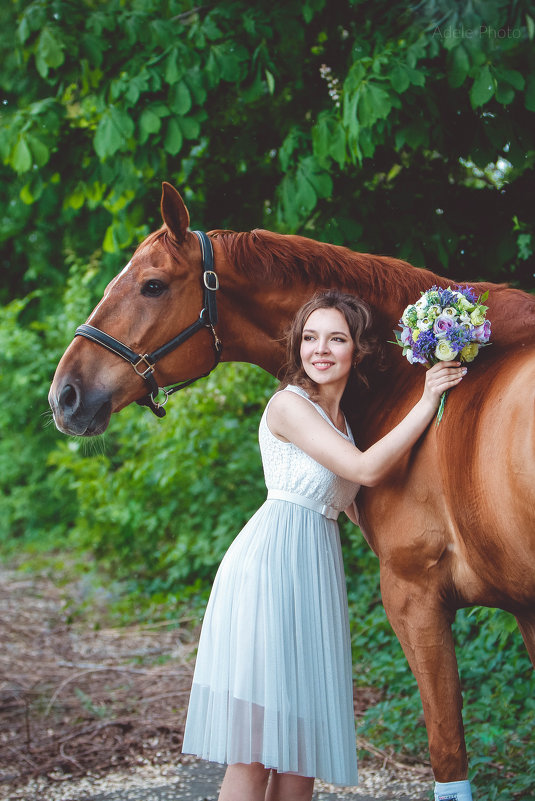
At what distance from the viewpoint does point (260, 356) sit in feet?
9.22

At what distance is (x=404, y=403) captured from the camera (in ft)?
8.23

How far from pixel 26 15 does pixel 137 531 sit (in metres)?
4.81

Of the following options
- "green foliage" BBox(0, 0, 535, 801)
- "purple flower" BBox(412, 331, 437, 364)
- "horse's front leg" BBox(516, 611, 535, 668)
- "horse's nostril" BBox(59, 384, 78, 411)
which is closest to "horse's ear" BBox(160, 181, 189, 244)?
"horse's nostril" BBox(59, 384, 78, 411)

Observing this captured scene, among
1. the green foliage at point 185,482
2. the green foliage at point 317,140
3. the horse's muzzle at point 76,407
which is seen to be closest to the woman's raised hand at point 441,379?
the horse's muzzle at point 76,407

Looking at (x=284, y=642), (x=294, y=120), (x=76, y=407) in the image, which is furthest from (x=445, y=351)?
(x=294, y=120)

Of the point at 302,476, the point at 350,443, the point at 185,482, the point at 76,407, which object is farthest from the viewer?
the point at 185,482

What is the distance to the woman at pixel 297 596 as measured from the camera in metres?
2.24

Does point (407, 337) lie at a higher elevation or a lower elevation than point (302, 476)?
higher

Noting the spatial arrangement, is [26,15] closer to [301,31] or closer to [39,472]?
[301,31]

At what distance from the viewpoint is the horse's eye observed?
263 centimetres

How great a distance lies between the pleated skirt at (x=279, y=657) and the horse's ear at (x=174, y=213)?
0.98 metres

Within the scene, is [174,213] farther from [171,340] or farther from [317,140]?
[317,140]

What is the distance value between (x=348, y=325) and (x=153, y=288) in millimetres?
690

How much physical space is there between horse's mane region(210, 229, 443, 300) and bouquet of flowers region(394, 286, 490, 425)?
397 millimetres
